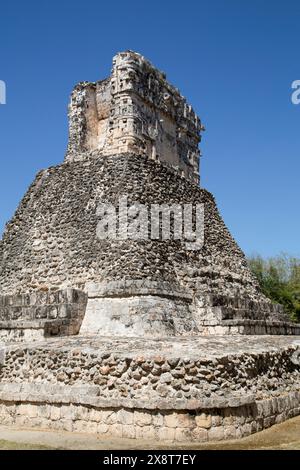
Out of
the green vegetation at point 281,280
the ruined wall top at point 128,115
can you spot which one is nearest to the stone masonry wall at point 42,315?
the ruined wall top at point 128,115

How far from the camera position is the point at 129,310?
424 inches

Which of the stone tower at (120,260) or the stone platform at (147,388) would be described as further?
the stone tower at (120,260)

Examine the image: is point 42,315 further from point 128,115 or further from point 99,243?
point 128,115

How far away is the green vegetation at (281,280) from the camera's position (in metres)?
25.8

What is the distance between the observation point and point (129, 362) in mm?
7609

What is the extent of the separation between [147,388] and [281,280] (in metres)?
23.9

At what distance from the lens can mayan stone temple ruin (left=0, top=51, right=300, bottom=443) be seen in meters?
7.34

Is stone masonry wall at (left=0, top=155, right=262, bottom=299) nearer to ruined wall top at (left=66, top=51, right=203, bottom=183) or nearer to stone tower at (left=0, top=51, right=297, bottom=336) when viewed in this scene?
stone tower at (left=0, top=51, right=297, bottom=336)

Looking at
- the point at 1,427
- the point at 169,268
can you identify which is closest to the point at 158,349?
the point at 1,427

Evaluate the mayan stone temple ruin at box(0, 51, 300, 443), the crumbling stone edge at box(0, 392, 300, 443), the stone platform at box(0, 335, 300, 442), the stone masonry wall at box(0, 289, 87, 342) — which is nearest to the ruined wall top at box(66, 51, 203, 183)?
the mayan stone temple ruin at box(0, 51, 300, 443)

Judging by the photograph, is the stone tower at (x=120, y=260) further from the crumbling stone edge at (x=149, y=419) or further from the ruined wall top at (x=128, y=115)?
the crumbling stone edge at (x=149, y=419)

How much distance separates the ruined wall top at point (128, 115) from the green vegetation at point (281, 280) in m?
8.90

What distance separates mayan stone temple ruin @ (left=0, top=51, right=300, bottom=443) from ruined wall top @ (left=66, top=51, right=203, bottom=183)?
55mm

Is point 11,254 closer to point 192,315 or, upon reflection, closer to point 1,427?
point 192,315
